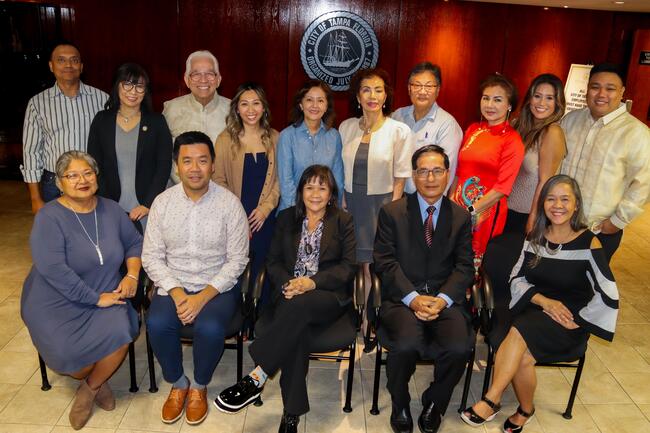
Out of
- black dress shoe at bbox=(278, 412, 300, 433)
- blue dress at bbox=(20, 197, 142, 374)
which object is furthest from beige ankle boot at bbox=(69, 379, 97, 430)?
black dress shoe at bbox=(278, 412, 300, 433)

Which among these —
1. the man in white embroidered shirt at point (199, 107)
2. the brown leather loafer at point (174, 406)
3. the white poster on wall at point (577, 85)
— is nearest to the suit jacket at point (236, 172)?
the man in white embroidered shirt at point (199, 107)

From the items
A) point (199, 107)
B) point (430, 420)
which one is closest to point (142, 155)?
point (199, 107)

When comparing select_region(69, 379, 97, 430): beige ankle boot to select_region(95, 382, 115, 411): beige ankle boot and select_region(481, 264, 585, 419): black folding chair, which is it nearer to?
select_region(95, 382, 115, 411): beige ankle boot

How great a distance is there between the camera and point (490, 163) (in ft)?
11.7

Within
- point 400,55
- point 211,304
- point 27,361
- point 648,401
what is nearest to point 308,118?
point 211,304

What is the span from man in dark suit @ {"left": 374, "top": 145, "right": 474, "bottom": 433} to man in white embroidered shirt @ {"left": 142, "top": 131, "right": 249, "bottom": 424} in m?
0.90

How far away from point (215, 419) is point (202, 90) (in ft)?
7.24

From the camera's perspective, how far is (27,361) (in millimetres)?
3539

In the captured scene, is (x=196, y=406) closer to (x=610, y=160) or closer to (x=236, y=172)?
(x=236, y=172)

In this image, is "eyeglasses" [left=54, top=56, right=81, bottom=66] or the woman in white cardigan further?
"eyeglasses" [left=54, top=56, right=81, bottom=66]

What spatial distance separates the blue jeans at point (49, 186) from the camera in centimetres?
393

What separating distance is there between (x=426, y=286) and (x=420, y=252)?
21 centimetres

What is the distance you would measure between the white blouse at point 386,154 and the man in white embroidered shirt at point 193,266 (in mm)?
987

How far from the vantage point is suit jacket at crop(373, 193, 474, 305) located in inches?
125
